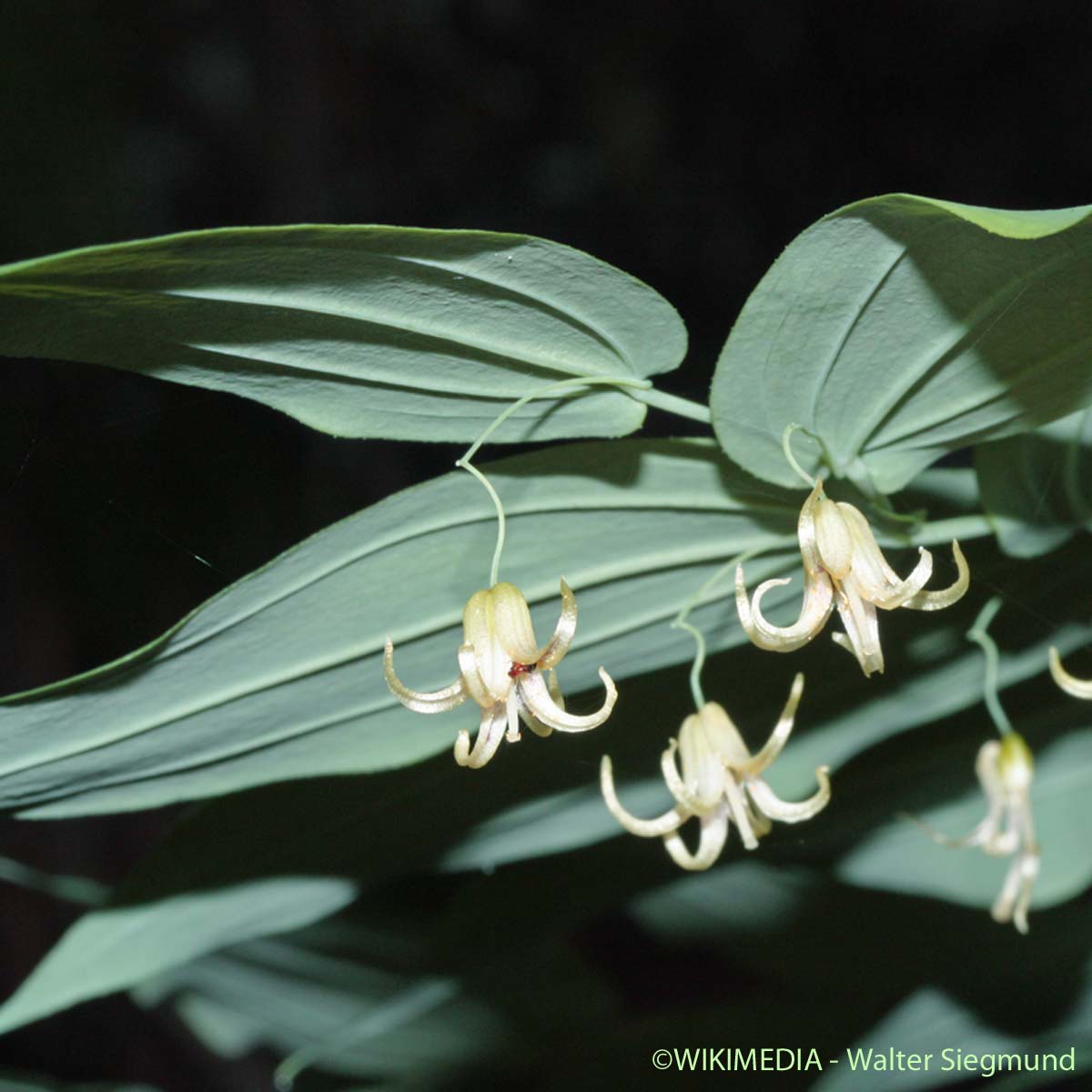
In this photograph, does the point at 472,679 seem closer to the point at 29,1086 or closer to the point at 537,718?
the point at 537,718

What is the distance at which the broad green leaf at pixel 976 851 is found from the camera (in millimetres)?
603

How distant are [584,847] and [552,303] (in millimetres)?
418

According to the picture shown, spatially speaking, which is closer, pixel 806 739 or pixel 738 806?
pixel 738 806

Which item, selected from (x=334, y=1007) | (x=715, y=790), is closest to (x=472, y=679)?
(x=715, y=790)

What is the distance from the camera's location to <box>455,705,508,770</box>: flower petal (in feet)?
1.31

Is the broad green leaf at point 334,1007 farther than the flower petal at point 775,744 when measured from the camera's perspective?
Answer: Yes

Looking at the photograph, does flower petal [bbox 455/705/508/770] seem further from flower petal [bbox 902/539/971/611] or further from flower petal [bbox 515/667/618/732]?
flower petal [bbox 902/539/971/611]

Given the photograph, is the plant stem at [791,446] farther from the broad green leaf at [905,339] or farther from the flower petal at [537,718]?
the flower petal at [537,718]

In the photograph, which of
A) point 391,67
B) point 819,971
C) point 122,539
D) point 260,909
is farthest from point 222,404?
point 391,67

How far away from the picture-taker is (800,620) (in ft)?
1.29

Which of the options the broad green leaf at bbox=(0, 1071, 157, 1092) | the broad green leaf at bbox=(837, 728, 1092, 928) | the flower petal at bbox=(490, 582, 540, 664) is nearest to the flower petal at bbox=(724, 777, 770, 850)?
the flower petal at bbox=(490, 582, 540, 664)

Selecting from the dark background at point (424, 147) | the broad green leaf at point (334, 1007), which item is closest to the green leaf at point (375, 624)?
the broad green leaf at point (334, 1007)

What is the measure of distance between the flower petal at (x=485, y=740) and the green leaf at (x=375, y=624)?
71 millimetres

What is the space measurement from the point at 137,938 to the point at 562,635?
0.35 m
